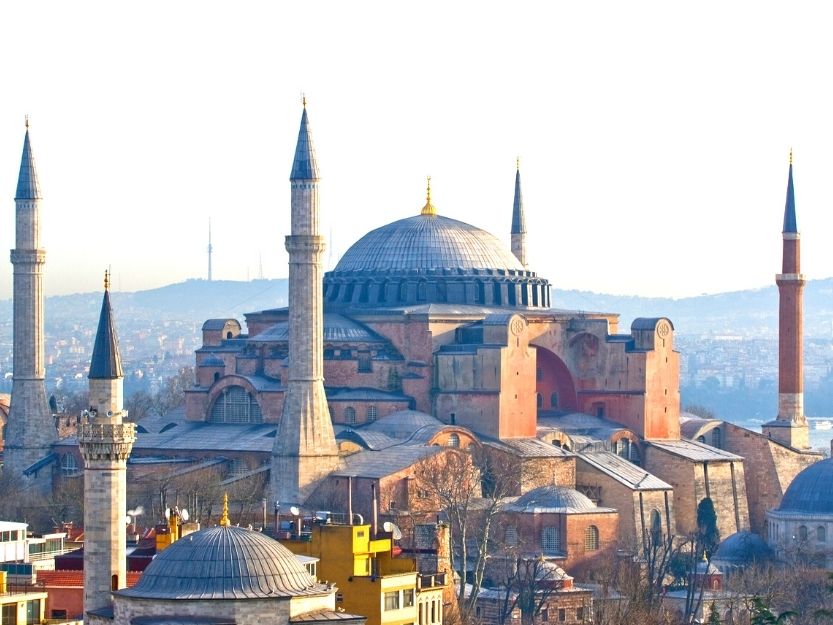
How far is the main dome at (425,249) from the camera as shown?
7525 cm

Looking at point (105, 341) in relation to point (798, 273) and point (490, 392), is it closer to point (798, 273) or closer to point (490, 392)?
point (490, 392)

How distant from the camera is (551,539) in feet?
208

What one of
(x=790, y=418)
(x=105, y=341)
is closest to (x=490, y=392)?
(x=790, y=418)

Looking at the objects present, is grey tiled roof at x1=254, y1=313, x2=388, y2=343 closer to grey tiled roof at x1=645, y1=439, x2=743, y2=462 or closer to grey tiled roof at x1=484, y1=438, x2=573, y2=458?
grey tiled roof at x1=484, y1=438, x2=573, y2=458

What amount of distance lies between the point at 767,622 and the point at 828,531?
2619cm

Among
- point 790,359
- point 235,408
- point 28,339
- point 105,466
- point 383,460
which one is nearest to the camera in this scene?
point 105,466

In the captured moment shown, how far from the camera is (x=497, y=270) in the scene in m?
75.6

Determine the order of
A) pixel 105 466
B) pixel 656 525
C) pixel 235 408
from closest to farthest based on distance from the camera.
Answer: pixel 105 466 → pixel 656 525 → pixel 235 408

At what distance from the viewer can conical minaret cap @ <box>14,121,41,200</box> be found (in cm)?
7419

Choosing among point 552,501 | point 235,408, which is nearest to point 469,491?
point 552,501

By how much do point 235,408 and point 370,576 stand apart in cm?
2700

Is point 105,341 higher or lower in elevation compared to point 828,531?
higher

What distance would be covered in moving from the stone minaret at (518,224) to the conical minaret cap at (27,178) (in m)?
14.4

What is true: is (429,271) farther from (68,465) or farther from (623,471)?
(68,465)
